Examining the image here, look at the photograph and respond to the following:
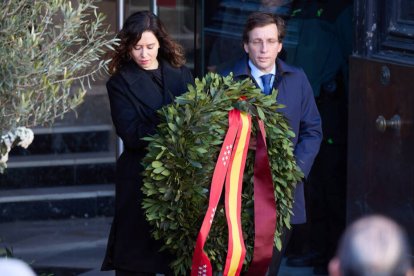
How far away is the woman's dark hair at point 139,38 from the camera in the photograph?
5070 mm

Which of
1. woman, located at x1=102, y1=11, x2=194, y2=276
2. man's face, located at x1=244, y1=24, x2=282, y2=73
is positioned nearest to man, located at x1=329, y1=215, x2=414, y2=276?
woman, located at x1=102, y1=11, x2=194, y2=276

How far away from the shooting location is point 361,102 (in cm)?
615

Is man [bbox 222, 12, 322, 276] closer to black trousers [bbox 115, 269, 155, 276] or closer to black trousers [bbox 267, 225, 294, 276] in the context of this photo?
black trousers [bbox 267, 225, 294, 276]

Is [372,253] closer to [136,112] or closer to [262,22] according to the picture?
[136,112]

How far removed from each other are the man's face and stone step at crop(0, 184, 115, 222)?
137 inches

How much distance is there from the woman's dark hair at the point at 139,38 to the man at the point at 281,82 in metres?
0.33

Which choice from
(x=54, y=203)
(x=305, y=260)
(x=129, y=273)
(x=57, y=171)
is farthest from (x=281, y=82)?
(x=57, y=171)

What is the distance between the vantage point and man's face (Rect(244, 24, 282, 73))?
17.2 ft

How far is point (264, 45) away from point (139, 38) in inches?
24.0

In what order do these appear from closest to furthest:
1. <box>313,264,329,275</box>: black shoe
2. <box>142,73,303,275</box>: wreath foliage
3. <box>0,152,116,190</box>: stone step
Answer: <box>142,73,303,275</box>: wreath foliage → <box>313,264,329,275</box>: black shoe → <box>0,152,116,190</box>: stone step

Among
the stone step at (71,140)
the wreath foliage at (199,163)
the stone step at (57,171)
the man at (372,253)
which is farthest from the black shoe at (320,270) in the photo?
the man at (372,253)

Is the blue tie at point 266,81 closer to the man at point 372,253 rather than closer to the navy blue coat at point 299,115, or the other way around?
the navy blue coat at point 299,115

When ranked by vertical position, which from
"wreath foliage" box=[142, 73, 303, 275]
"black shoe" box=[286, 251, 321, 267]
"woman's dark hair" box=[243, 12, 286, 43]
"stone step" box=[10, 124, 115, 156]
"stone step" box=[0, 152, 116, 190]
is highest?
"woman's dark hair" box=[243, 12, 286, 43]

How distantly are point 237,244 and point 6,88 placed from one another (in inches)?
51.2
